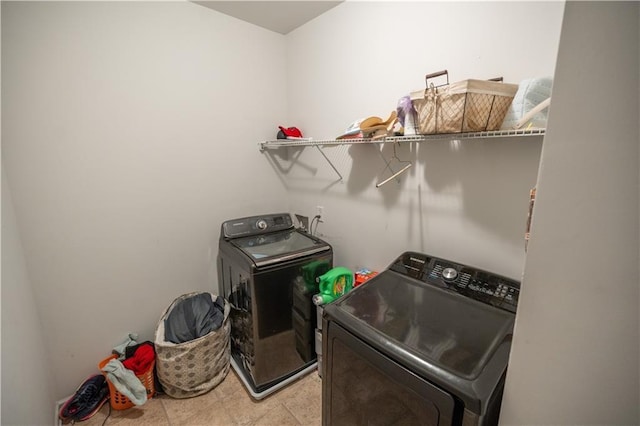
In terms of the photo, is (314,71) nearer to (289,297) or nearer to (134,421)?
(289,297)

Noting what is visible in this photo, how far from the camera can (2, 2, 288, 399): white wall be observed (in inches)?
57.4

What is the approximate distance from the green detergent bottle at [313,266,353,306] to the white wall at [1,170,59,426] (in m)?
1.33

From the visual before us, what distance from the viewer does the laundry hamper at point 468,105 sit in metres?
1.02

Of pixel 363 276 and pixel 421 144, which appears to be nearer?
pixel 421 144

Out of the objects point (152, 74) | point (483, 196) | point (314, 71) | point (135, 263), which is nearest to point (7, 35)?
point (152, 74)

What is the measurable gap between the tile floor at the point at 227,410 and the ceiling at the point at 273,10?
8.89ft

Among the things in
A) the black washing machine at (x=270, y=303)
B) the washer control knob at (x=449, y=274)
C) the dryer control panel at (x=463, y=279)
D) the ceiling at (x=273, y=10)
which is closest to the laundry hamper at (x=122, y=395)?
the black washing machine at (x=270, y=303)

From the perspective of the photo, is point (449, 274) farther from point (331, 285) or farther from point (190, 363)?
point (190, 363)

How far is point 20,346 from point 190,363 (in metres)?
0.86

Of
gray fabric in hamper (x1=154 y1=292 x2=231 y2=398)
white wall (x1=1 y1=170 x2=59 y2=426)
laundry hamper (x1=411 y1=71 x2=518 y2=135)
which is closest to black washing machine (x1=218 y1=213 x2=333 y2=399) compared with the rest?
gray fabric in hamper (x1=154 y1=292 x2=231 y2=398)

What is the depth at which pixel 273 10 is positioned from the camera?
1967 mm

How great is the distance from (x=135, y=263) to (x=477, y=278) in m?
2.12

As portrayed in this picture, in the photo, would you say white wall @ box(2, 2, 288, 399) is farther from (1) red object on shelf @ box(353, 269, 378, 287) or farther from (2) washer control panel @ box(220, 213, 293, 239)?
(1) red object on shelf @ box(353, 269, 378, 287)

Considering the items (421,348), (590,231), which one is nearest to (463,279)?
(421,348)
